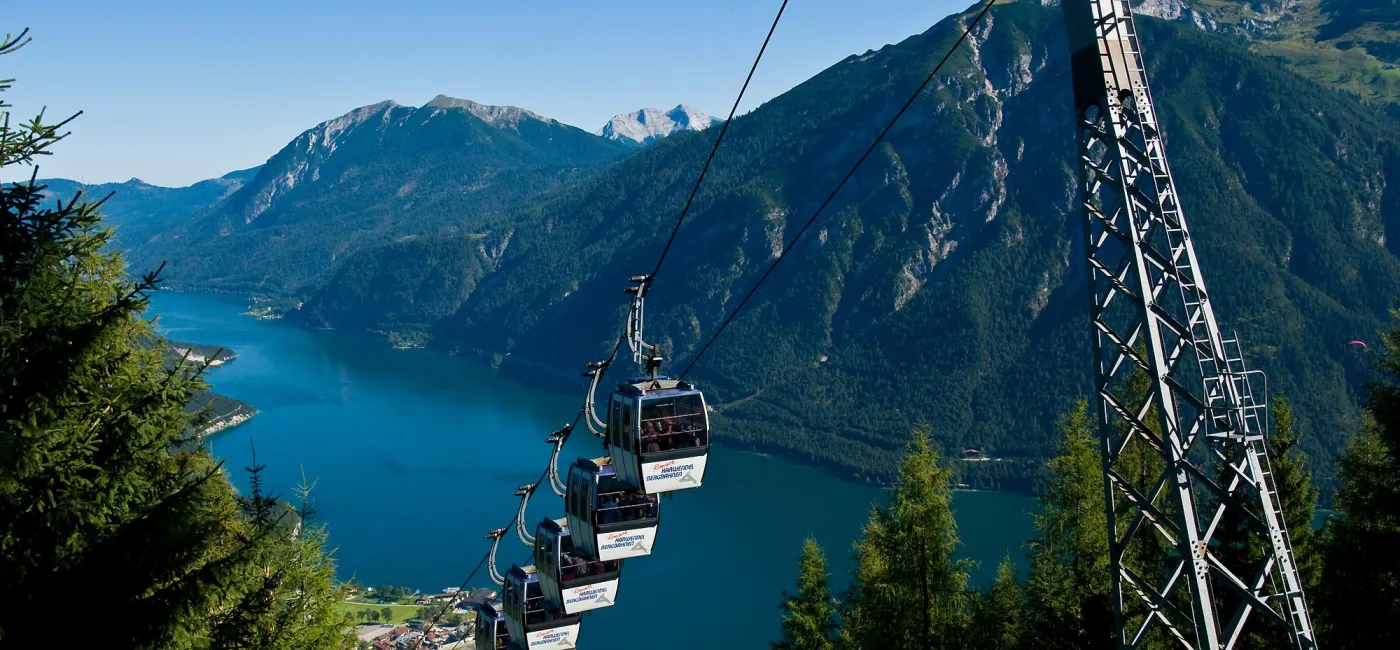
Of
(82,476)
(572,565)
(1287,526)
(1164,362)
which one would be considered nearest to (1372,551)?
(1287,526)

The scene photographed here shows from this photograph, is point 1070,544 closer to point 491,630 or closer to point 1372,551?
point 1372,551

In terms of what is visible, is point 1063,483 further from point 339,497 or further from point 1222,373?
point 339,497

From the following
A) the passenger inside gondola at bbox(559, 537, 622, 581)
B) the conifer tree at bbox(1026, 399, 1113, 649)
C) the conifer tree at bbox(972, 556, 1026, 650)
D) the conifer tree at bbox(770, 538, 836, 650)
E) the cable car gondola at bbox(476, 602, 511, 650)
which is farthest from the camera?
the conifer tree at bbox(770, 538, 836, 650)

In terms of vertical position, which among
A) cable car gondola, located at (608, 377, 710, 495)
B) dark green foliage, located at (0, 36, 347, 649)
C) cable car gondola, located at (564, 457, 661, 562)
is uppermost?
dark green foliage, located at (0, 36, 347, 649)

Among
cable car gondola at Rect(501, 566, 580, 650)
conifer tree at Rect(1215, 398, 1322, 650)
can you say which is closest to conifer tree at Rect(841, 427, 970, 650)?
conifer tree at Rect(1215, 398, 1322, 650)

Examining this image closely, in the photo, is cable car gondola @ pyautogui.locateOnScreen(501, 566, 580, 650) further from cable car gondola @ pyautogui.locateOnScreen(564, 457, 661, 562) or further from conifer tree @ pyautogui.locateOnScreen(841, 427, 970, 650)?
conifer tree @ pyautogui.locateOnScreen(841, 427, 970, 650)
